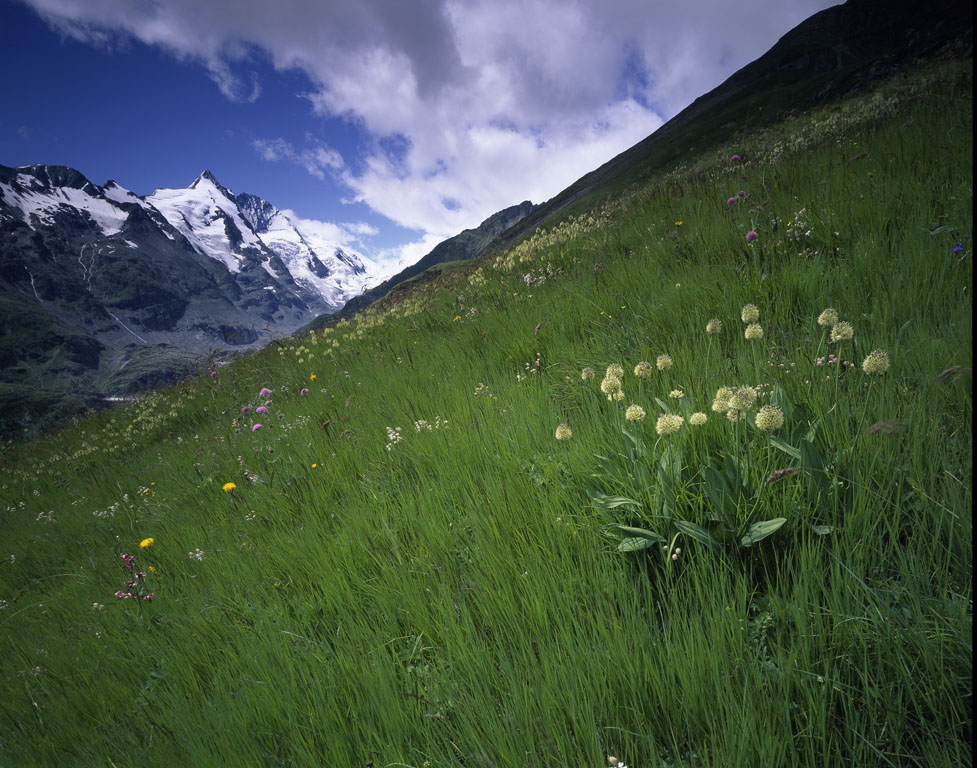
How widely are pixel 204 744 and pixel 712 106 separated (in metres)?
103

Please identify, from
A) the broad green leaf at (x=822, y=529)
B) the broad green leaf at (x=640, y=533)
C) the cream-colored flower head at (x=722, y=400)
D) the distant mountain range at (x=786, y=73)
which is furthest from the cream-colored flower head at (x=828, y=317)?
the distant mountain range at (x=786, y=73)

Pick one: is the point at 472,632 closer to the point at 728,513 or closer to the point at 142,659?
the point at 728,513

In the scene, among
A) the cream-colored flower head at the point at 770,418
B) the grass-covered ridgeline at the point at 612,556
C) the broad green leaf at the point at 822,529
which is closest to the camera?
the grass-covered ridgeline at the point at 612,556

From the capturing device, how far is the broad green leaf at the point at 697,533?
140 cm

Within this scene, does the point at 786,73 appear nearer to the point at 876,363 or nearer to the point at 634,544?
the point at 876,363

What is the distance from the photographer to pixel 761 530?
1344 mm

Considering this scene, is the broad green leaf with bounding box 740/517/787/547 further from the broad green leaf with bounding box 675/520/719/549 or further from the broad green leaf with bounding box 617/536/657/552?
the broad green leaf with bounding box 617/536/657/552

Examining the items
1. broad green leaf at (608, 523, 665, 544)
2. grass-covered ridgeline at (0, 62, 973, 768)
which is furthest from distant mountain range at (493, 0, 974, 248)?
broad green leaf at (608, 523, 665, 544)

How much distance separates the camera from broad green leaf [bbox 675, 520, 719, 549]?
4.58 feet

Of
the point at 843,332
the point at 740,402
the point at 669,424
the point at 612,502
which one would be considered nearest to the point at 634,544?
the point at 612,502

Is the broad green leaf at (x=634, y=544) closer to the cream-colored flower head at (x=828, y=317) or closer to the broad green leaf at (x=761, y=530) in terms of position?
the broad green leaf at (x=761, y=530)

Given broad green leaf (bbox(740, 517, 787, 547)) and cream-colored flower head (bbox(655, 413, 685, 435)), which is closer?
broad green leaf (bbox(740, 517, 787, 547))

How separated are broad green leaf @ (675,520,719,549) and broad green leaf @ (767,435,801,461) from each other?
1.39 ft

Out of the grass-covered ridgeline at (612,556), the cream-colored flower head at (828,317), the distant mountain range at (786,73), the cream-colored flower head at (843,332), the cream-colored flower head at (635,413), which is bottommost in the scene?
the grass-covered ridgeline at (612,556)
